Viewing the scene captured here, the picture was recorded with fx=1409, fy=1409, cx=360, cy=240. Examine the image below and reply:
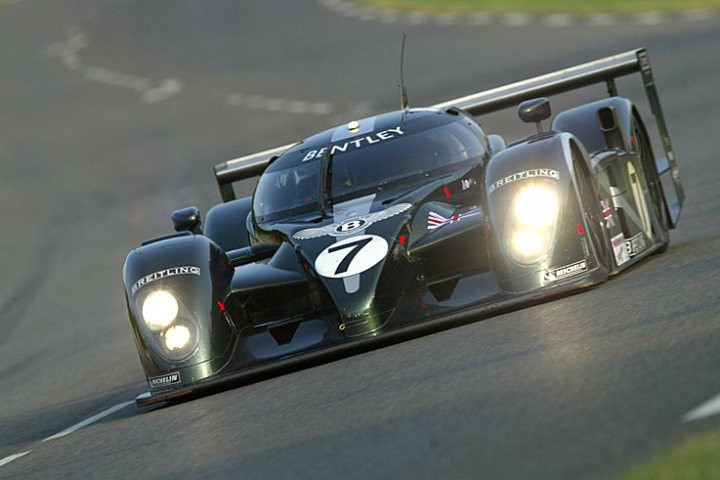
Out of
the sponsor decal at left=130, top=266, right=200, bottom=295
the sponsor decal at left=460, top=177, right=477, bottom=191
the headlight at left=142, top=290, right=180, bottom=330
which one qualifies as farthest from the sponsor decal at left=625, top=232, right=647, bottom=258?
the headlight at left=142, top=290, right=180, bottom=330

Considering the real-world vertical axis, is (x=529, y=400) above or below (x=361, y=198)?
below

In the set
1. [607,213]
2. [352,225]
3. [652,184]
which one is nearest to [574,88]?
[652,184]

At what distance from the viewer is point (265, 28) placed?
38750 millimetres

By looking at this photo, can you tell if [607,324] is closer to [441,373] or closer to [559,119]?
[441,373]

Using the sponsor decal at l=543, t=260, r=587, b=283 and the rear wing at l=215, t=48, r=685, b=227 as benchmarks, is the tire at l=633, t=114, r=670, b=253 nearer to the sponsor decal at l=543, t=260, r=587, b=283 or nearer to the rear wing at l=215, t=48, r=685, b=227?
the rear wing at l=215, t=48, r=685, b=227

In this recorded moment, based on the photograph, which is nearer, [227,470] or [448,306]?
[227,470]

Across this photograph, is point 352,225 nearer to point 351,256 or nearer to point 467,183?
point 351,256

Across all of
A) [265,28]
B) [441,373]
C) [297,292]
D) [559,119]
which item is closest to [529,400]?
[441,373]

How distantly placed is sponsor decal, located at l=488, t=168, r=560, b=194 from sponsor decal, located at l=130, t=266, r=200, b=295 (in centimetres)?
176

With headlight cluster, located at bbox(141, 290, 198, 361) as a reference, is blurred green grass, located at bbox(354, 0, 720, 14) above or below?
above

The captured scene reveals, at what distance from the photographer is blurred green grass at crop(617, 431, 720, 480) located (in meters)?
4.07

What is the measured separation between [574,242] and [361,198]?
1873mm

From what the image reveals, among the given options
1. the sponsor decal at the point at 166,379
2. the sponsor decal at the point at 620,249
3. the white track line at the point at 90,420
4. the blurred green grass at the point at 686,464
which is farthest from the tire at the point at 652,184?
the blurred green grass at the point at 686,464

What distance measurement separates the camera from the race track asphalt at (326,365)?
5.12 m
